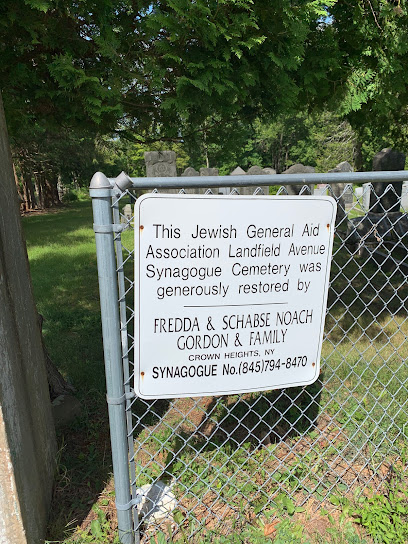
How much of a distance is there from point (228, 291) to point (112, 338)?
50cm

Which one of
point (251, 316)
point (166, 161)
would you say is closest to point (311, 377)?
point (251, 316)

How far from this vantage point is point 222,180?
1575 mm

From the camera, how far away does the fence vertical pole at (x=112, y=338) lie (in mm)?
1455

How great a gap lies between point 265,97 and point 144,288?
6.83ft

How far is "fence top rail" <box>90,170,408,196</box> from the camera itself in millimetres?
1460

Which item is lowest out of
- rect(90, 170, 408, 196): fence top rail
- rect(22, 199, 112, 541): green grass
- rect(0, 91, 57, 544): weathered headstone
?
rect(22, 199, 112, 541): green grass

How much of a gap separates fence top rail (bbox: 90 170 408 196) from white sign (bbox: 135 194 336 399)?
0.25ft

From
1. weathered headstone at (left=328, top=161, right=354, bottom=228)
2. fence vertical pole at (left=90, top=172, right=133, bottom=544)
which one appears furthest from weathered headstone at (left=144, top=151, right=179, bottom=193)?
fence vertical pole at (left=90, top=172, right=133, bottom=544)

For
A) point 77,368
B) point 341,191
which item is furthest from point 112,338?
point 341,191

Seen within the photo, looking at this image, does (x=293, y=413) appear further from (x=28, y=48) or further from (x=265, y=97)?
(x=28, y=48)

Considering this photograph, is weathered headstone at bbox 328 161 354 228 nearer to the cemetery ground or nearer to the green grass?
the cemetery ground

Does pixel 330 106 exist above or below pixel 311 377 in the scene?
above

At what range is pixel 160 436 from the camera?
8.74 feet

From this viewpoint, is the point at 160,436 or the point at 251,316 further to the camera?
the point at 160,436
